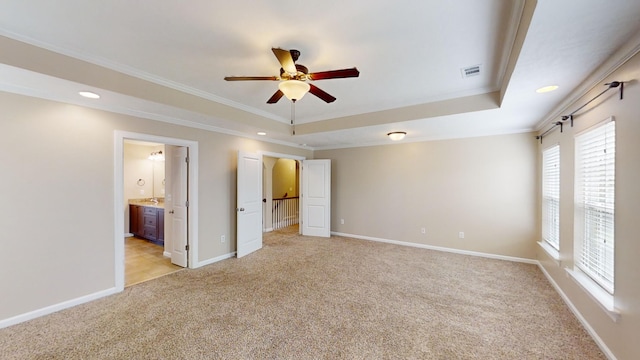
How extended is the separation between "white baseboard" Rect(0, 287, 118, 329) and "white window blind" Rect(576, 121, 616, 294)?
5.39m

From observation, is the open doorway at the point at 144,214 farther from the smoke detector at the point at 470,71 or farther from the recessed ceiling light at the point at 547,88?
the recessed ceiling light at the point at 547,88

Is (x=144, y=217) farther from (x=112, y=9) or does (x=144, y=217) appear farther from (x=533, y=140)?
(x=533, y=140)

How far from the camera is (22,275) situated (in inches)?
100

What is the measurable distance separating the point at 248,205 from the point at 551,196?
5056 mm

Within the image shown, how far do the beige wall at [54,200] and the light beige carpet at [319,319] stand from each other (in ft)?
1.18

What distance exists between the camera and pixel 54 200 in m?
2.74

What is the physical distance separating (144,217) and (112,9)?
17.4 ft

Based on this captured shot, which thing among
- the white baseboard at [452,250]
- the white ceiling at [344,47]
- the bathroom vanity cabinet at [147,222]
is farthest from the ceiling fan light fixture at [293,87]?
the bathroom vanity cabinet at [147,222]

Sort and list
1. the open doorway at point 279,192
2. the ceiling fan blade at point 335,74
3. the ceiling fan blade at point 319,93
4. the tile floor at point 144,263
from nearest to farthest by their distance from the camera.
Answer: the ceiling fan blade at point 335,74 → the ceiling fan blade at point 319,93 → the tile floor at point 144,263 → the open doorway at point 279,192

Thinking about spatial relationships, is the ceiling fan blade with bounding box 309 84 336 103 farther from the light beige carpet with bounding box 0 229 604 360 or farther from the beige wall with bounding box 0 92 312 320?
the beige wall with bounding box 0 92 312 320

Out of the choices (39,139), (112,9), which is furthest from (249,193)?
(112,9)

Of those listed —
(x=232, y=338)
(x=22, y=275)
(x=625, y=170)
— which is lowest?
(x=232, y=338)

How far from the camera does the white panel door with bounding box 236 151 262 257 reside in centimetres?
461

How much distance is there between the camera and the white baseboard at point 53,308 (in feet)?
8.10
